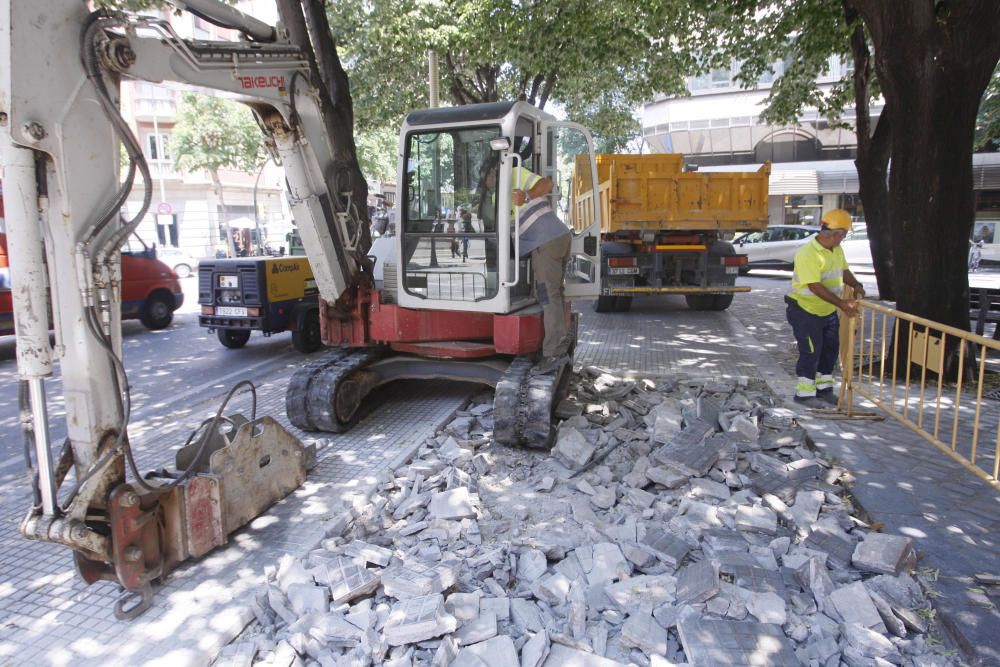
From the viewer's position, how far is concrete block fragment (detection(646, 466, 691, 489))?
4.49 m

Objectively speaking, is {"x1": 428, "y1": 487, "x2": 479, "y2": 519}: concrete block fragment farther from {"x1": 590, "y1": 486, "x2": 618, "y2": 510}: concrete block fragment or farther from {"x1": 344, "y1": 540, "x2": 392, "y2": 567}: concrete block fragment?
{"x1": 590, "y1": 486, "x2": 618, "y2": 510}: concrete block fragment

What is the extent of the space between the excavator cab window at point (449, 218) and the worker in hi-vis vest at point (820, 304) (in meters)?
2.81

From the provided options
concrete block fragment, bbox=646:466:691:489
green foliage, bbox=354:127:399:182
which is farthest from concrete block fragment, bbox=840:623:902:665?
green foliage, bbox=354:127:399:182

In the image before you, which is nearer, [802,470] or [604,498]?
[604,498]

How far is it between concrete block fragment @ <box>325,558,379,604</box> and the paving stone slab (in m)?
1.50

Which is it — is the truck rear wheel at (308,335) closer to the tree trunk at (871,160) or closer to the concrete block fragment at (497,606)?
the concrete block fragment at (497,606)

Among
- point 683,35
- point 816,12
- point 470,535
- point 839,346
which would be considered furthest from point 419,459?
point 683,35

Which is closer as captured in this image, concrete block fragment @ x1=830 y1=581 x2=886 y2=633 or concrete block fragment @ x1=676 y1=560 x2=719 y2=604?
concrete block fragment @ x1=830 y1=581 x2=886 y2=633

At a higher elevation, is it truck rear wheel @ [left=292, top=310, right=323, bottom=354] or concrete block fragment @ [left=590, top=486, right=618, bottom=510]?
truck rear wheel @ [left=292, top=310, right=323, bottom=354]

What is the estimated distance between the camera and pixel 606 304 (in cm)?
1276

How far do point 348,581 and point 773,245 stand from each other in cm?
1992

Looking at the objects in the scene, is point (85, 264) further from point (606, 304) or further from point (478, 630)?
point (606, 304)

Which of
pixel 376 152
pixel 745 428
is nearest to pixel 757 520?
pixel 745 428

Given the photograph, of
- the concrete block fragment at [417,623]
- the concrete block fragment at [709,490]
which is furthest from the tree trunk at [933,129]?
the concrete block fragment at [417,623]
